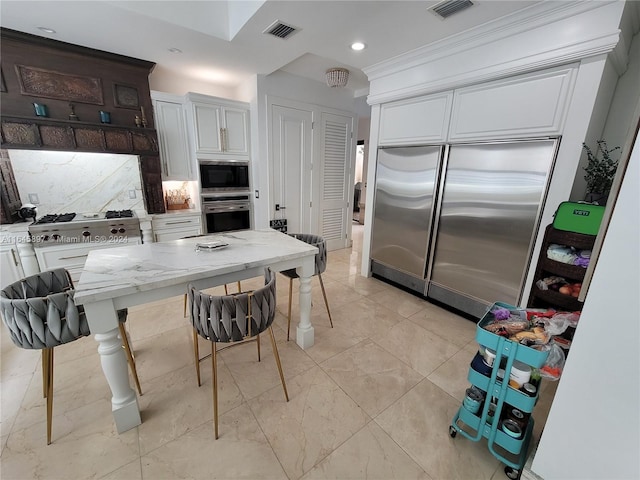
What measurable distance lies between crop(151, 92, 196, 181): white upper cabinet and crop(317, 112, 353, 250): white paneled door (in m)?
1.91

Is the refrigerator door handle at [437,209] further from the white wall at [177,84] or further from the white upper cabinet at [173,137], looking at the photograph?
the white wall at [177,84]

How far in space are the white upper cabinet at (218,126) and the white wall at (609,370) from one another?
A: 3709mm

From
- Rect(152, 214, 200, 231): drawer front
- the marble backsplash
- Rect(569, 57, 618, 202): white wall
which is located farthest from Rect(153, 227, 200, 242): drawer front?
Rect(569, 57, 618, 202): white wall

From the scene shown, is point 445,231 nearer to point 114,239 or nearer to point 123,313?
point 123,313

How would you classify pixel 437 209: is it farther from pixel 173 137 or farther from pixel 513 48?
pixel 173 137

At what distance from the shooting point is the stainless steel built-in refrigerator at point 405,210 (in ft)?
8.82

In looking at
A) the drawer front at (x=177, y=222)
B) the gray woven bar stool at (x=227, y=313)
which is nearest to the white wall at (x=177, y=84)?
the drawer front at (x=177, y=222)

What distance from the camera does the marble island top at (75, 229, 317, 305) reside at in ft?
4.22

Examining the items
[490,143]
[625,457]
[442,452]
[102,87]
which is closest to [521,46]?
[490,143]

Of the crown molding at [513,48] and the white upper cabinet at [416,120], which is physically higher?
the crown molding at [513,48]

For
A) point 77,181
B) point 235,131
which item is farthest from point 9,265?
point 235,131

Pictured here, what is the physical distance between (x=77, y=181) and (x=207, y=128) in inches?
63.6

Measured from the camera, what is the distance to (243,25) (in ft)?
7.27

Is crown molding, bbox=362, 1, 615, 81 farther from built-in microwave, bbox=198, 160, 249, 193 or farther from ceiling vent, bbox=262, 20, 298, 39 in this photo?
built-in microwave, bbox=198, 160, 249, 193
